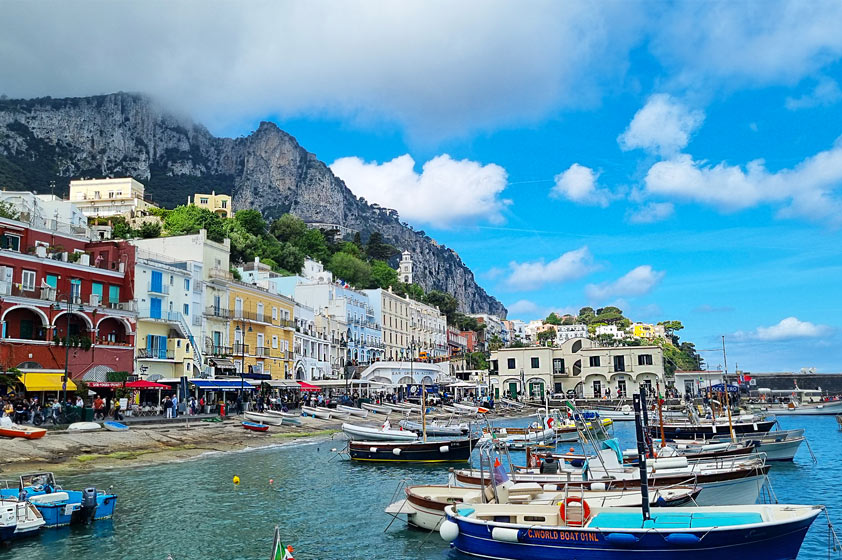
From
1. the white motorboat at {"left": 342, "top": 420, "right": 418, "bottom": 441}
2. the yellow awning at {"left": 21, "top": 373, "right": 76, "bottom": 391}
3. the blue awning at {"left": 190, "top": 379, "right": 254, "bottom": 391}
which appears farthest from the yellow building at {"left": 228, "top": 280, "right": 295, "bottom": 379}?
the white motorboat at {"left": 342, "top": 420, "right": 418, "bottom": 441}

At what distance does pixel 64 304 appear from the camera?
41531mm

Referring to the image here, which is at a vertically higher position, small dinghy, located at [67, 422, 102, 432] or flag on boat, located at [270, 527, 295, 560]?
small dinghy, located at [67, 422, 102, 432]

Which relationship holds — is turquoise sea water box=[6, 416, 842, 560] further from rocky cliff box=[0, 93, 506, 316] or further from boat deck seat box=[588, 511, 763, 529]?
rocky cliff box=[0, 93, 506, 316]

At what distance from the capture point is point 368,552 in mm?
17062

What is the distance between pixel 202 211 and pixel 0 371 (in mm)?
62126

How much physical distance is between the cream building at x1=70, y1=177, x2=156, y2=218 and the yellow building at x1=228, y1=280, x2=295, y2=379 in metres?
55.6

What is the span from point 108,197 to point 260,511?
108 meters

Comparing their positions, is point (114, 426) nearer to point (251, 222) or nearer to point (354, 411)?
point (354, 411)

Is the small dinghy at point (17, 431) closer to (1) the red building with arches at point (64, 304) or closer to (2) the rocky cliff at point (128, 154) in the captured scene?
(1) the red building with arches at point (64, 304)

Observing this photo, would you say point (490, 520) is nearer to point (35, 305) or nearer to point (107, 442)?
point (107, 442)

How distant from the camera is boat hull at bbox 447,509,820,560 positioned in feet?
44.6

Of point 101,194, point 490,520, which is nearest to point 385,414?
point 490,520

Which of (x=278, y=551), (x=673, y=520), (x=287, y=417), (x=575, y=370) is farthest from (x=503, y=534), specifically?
(x=575, y=370)

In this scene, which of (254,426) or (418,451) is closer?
(418,451)
